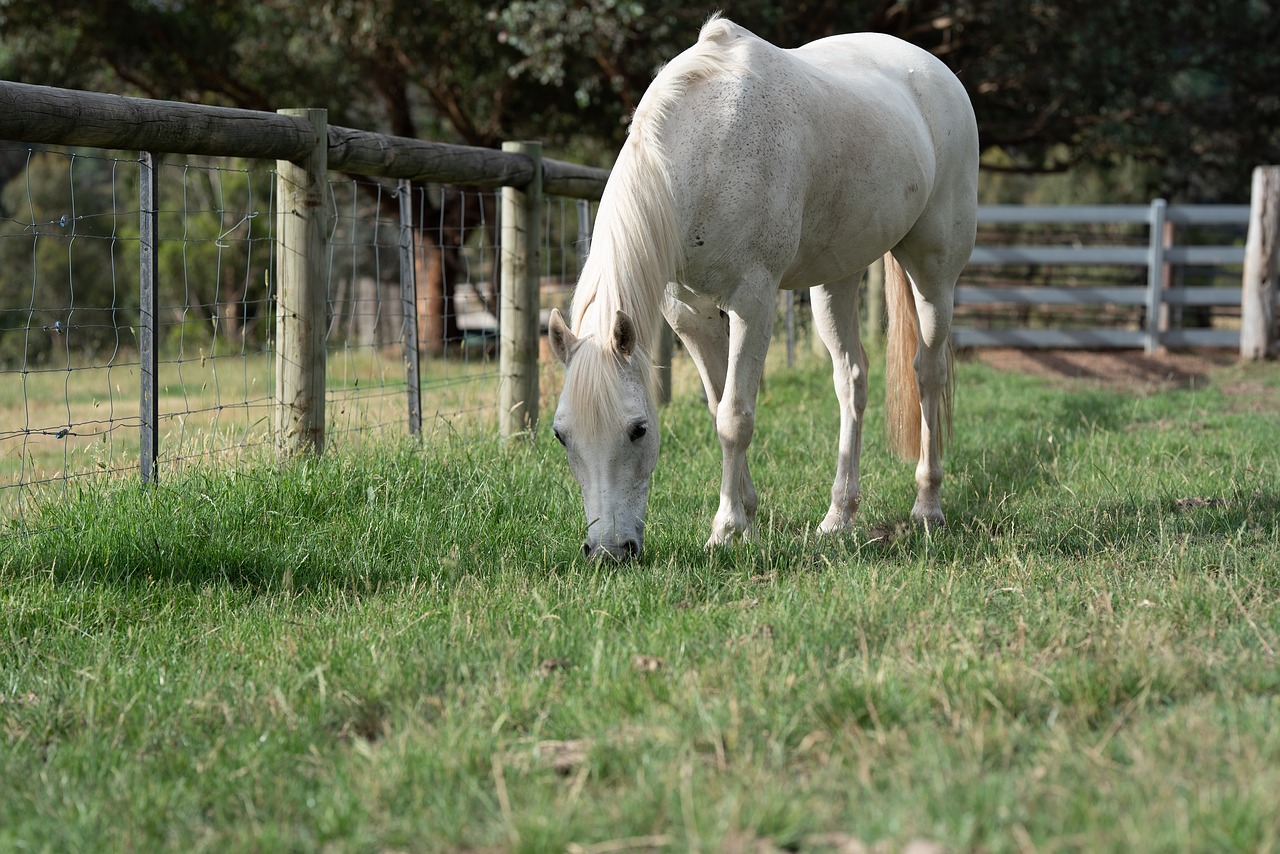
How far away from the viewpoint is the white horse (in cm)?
359

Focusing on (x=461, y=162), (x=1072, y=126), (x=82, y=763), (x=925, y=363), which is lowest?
(x=82, y=763)

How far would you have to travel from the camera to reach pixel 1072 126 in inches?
552

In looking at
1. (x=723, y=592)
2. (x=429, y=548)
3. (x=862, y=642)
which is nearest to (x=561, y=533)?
(x=429, y=548)

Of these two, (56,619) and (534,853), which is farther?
(56,619)

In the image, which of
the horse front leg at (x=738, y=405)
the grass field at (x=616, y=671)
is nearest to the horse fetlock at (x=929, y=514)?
the grass field at (x=616, y=671)

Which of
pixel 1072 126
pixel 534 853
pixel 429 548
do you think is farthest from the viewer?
pixel 1072 126

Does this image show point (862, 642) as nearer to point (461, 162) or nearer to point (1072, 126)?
point (461, 162)

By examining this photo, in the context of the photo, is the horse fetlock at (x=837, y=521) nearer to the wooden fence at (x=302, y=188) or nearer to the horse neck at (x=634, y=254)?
the horse neck at (x=634, y=254)

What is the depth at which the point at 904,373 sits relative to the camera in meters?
5.46

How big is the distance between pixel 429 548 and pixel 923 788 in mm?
2280

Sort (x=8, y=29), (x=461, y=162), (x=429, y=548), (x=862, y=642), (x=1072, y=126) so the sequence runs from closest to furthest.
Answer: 1. (x=862, y=642)
2. (x=429, y=548)
3. (x=461, y=162)
4. (x=8, y=29)
5. (x=1072, y=126)

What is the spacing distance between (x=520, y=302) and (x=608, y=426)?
3080 mm

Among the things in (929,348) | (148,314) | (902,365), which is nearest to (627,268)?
(148,314)

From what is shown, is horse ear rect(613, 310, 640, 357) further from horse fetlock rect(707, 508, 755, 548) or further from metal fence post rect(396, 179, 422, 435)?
metal fence post rect(396, 179, 422, 435)
